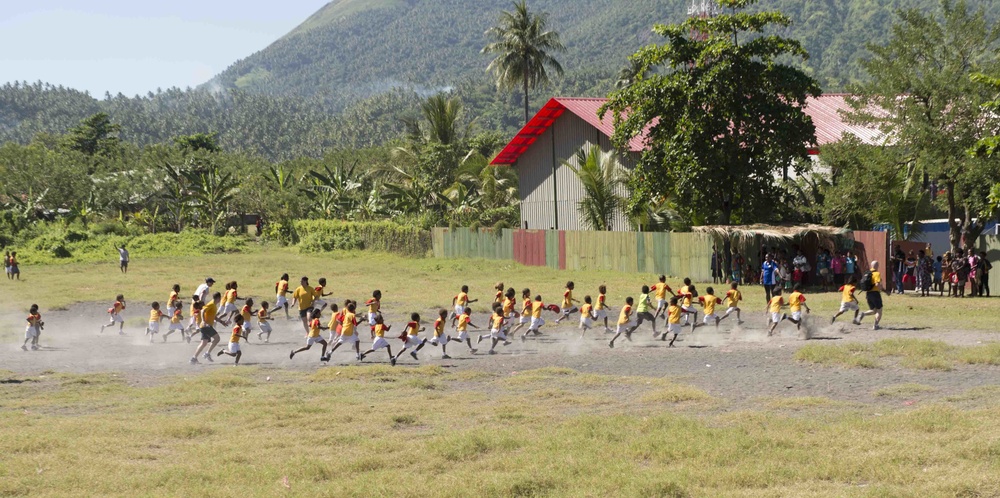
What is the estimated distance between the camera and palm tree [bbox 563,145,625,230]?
40281 millimetres

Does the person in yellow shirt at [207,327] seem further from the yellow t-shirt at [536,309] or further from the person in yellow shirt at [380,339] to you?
the yellow t-shirt at [536,309]

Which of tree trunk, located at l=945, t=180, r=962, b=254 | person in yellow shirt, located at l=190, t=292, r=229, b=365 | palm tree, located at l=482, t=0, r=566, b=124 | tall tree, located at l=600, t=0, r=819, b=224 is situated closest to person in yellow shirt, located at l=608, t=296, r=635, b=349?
person in yellow shirt, located at l=190, t=292, r=229, b=365

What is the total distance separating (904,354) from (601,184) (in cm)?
2354

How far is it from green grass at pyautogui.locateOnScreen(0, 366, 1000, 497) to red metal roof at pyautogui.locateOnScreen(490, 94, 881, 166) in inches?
1080

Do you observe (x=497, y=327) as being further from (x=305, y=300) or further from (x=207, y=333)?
(x=207, y=333)

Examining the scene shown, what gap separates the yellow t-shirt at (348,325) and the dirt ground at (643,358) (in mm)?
641

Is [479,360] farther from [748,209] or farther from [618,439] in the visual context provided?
[748,209]

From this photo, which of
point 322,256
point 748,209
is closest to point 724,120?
point 748,209

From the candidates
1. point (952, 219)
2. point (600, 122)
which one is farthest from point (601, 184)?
point (952, 219)

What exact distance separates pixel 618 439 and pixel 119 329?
18713mm

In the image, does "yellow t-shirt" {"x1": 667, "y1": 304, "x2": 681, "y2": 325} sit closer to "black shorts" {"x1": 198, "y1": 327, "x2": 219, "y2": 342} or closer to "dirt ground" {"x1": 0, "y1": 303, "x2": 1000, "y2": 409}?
"dirt ground" {"x1": 0, "y1": 303, "x2": 1000, "y2": 409}

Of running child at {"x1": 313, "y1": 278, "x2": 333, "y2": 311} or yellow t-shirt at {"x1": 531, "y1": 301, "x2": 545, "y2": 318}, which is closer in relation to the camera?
yellow t-shirt at {"x1": 531, "y1": 301, "x2": 545, "y2": 318}

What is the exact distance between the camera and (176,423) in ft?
44.0

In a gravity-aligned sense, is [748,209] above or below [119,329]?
above
